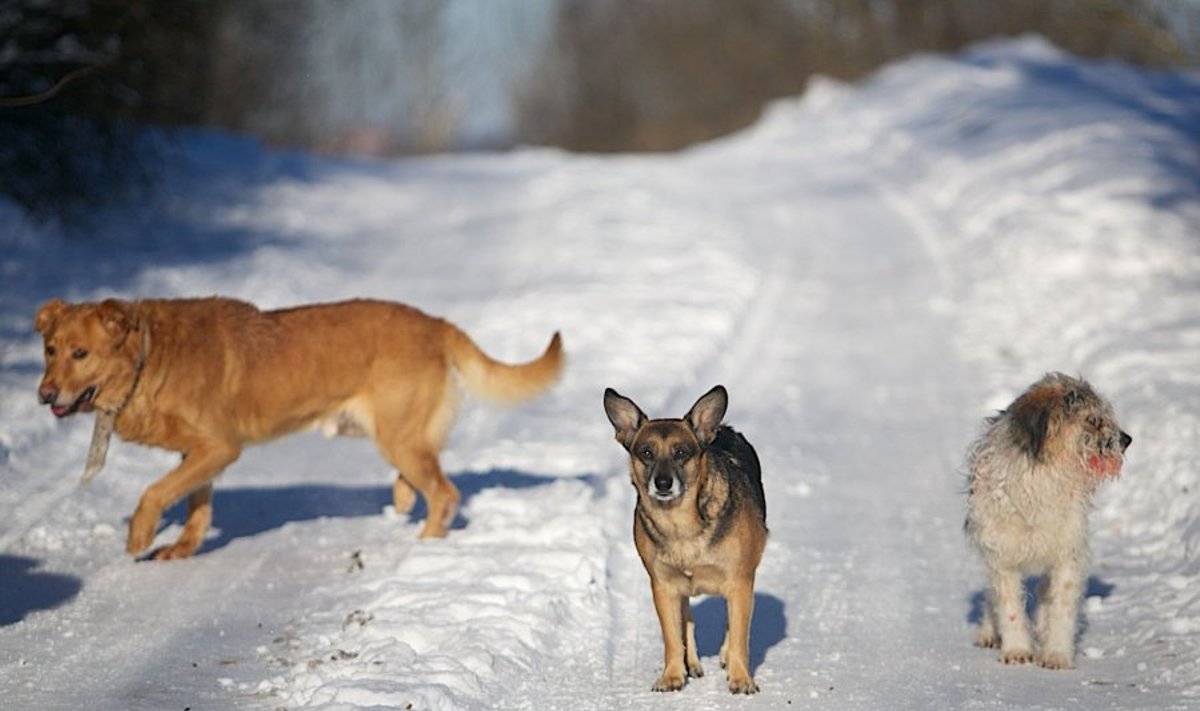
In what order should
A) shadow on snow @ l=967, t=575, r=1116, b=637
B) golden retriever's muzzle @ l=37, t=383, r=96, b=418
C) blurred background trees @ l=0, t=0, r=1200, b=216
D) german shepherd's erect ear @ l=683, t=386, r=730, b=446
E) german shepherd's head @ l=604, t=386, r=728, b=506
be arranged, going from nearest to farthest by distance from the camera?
german shepherd's head @ l=604, t=386, r=728, b=506
german shepherd's erect ear @ l=683, t=386, r=730, b=446
shadow on snow @ l=967, t=575, r=1116, b=637
golden retriever's muzzle @ l=37, t=383, r=96, b=418
blurred background trees @ l=0, t=0, r=1200, b=216

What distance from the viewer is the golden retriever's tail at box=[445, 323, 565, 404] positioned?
9844mm

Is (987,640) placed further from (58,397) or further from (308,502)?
(58,397)

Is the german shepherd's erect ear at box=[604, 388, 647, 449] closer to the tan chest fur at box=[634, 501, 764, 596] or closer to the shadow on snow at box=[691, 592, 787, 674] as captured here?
the tan chest fur at box=[634, 501, 764, 596]

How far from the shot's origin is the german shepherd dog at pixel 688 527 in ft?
22.2

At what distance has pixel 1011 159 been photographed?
23531 millimetres

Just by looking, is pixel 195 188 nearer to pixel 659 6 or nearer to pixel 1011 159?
pixel 1011 159

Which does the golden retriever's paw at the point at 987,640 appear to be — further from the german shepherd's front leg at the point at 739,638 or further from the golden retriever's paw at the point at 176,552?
the golden retriever's paw at the point at 176,552

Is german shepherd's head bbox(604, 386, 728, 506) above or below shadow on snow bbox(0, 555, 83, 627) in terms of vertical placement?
above

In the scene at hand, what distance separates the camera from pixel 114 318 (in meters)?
8.86

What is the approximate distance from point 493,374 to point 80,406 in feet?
8.55

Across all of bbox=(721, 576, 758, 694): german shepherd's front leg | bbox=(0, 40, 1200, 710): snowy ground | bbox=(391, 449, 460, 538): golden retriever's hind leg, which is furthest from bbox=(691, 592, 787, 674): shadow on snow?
bbox=(391, 449, 460, 538): golden retriever's hind leg

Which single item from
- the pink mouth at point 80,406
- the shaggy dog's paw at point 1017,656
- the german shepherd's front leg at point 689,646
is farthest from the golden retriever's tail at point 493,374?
the shaggy dog's paw at point 1017,656

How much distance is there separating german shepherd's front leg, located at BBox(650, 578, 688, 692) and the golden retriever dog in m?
2.81

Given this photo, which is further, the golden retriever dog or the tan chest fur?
the golden retriever dog
